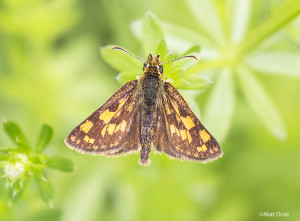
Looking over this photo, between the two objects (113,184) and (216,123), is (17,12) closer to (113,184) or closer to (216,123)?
(113,184)

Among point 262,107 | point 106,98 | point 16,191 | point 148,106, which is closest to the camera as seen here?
point 16,191

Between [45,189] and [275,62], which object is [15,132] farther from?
[275,62]

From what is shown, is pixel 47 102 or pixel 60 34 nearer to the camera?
Answer: pixel 47 102

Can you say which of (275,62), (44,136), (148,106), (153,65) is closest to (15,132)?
(44,136)

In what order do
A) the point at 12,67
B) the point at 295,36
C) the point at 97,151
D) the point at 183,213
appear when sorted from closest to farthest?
1. the point at 97,151
2. the point at 295,36
3. the point at 183,213
4. the point at 12,67

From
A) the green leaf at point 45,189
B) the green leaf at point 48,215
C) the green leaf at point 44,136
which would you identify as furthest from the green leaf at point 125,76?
the green leaf at point 48,215

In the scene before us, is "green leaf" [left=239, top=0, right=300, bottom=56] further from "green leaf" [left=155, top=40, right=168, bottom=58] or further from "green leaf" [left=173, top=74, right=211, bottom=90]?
Result: "green leaf" [left=155, top=40, right=168, bottom=58]

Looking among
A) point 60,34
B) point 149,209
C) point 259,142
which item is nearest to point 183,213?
point 149,209
